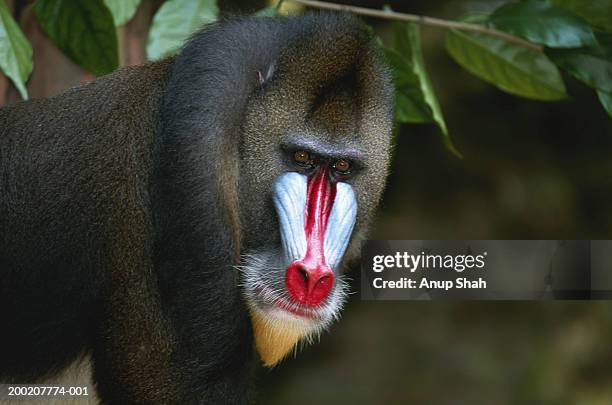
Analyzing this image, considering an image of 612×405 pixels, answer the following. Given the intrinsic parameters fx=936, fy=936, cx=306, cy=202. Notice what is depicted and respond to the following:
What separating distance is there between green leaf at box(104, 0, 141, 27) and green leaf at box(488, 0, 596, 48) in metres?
1.30

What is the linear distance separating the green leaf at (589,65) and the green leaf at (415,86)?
478mm

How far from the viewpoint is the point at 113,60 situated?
3.12m

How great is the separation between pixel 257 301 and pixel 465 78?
3760 millimetres

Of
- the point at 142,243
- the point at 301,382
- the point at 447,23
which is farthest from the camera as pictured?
the point at 301,382

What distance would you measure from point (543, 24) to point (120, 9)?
1.45 metres

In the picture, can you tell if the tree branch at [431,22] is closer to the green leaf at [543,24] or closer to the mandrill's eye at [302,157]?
the green leaf at [543,24]

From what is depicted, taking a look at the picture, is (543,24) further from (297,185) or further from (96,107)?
(96,107)

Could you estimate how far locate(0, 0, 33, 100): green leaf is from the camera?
9.43 feet

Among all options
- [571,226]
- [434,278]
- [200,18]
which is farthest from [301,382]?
[200,18]

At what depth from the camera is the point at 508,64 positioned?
3504mm

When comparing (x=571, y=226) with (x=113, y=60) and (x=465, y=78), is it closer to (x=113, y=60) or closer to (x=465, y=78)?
(x=465, y=78)

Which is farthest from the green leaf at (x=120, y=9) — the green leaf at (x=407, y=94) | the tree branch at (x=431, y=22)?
the green leaf at (x=407, y=94)

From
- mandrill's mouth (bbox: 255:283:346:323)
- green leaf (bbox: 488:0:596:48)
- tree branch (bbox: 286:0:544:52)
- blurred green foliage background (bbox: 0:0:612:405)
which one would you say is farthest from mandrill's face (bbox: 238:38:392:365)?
blurred green foliage background (bbox: 0:0:612:405)

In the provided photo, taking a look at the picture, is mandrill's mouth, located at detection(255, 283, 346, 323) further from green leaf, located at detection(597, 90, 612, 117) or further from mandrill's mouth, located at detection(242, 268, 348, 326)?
green leaf, located at detection(597, 90, 612, 117)
